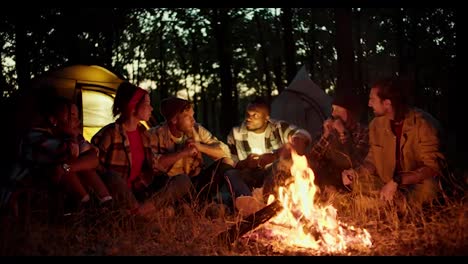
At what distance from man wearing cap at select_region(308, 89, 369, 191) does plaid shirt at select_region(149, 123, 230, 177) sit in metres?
1.07

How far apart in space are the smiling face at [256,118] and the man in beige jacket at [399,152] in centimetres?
137

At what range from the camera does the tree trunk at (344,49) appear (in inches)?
356

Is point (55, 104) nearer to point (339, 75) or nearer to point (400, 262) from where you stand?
point (400, 262)

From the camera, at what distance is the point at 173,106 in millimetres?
5637

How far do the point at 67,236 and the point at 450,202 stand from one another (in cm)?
330

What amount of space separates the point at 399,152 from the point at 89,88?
18.3ft

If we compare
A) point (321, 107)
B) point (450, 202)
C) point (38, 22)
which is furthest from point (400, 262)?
point (38, 22)

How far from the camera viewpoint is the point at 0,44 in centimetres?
1592

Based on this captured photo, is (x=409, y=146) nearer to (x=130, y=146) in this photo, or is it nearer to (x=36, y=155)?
(x=130, y=146)

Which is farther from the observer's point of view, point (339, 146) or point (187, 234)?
point (339, 146)

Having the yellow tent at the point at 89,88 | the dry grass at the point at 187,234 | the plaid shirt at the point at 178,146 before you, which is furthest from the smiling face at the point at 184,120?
the yellow tent at the point at 89,88

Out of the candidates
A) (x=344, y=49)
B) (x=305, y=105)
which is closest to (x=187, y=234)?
(x=305, y=105)

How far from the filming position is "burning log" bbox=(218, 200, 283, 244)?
12.7 ft

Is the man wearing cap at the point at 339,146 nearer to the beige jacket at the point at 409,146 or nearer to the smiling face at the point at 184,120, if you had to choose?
the beige jacket at the point at 409,146
